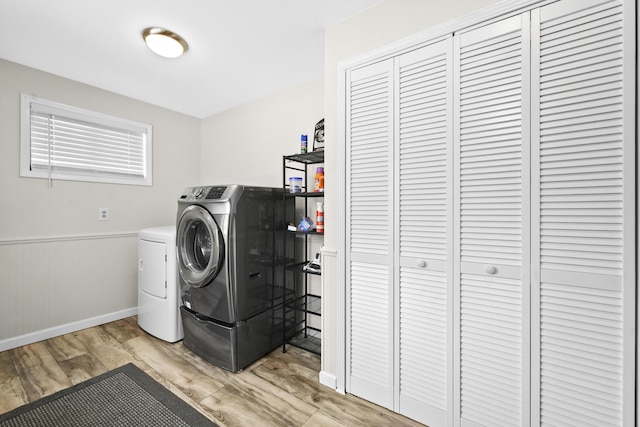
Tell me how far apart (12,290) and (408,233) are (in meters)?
3.11

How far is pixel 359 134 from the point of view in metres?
1.71

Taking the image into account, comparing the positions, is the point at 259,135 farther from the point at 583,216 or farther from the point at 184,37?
the point at 583,216

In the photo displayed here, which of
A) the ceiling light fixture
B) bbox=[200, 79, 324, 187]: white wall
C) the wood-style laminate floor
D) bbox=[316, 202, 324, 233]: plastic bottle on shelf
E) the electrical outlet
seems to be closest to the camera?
the wood-style laminate floor

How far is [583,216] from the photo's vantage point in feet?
3.74

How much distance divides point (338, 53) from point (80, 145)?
255 cm

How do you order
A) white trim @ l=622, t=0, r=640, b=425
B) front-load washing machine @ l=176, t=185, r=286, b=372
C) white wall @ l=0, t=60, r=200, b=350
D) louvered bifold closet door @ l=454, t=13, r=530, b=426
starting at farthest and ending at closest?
white wall @ l=0, t=60, r=200, b=350 < front-load washing machine @ l=176, t=185, r=286, b=372 < louvered bifold closet door @ l=454, t=13, r=530, b=426 < white trim @ l=622, t=0, r=640, b=425

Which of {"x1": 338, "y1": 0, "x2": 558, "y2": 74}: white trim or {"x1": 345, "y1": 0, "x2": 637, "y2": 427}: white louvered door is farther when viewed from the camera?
{"x1": 338, "y1": 0, "x2": 558, "y2": 74}: white trim

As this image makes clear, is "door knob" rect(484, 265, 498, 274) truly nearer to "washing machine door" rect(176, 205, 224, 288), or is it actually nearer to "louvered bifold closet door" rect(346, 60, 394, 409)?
"louvered bifold closet door" rect(346, 60, 394, 409)

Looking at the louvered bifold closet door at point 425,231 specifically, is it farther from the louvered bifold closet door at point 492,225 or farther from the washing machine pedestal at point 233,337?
the washing machine pedestal at point 233,337

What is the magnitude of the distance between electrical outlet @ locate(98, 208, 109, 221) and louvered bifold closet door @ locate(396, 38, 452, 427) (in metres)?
2.81

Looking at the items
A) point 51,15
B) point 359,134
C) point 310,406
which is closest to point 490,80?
point 359,134

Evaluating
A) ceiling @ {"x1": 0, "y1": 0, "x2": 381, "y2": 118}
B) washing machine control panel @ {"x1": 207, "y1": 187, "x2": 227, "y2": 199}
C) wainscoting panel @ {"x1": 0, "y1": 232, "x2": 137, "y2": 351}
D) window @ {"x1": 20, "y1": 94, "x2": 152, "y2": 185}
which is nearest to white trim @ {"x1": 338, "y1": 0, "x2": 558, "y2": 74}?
ceiling @ {"x1": 0, "y1": 0, "x2": 381, "y2": 118}

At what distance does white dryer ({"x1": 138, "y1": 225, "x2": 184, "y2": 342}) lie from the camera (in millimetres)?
2375

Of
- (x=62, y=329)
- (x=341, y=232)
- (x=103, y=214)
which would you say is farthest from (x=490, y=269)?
(x=62, y=329)
